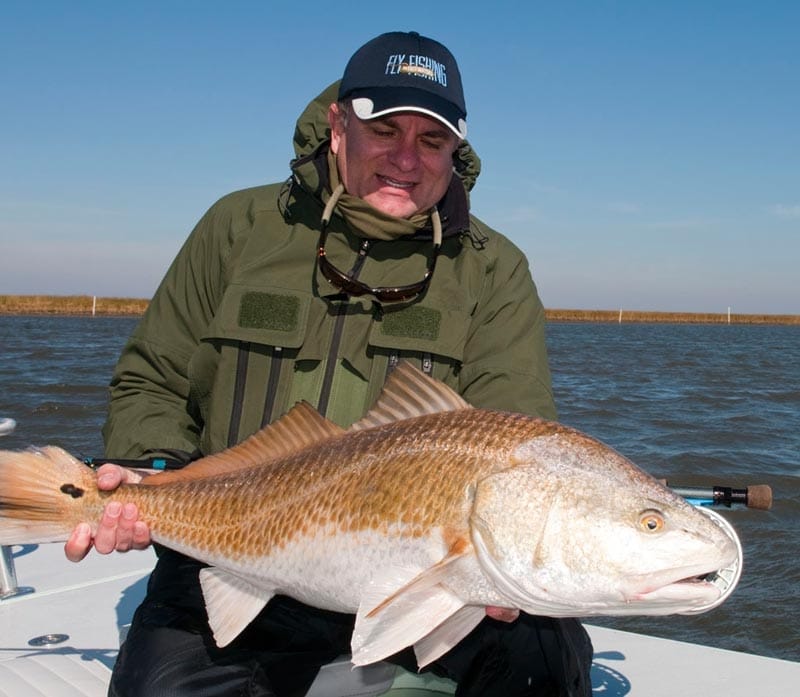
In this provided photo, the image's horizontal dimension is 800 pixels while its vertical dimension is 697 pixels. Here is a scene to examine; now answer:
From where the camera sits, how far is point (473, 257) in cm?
396

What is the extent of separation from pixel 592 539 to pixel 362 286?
162 centimetres

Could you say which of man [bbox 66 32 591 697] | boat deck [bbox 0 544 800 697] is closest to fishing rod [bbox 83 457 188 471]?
man [bbox 66 32 591 697]

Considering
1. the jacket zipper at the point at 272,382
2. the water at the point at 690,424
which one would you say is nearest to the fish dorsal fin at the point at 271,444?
the jacket zipper at the point at 272,382

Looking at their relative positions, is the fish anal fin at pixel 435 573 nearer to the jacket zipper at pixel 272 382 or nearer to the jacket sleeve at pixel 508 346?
the jacket sleeve at pixel 508 346

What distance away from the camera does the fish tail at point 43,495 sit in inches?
120

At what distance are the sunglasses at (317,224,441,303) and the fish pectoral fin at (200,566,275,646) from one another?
50.2 inches

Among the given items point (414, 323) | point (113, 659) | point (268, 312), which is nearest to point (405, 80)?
point (414, 323)

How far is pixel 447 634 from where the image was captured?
9.30 feet

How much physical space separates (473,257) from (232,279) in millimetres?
1061

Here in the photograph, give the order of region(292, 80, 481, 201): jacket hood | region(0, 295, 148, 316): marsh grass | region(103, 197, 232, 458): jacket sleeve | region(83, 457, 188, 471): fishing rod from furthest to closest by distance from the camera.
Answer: region(0, 295, 148, 316): marsh grass, region(292, 80, 481, 201): jacket hood, region(103, 197, 232, 458): jacket sleeve, region(83, 457, 188, 471): fishing rod

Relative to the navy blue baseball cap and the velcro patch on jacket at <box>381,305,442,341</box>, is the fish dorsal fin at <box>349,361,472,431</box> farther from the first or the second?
the navy blue baseball cap

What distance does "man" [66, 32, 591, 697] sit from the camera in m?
3.71

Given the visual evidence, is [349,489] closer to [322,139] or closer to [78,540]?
[78,540]

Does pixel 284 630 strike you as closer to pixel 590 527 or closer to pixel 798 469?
pixel 590 527
